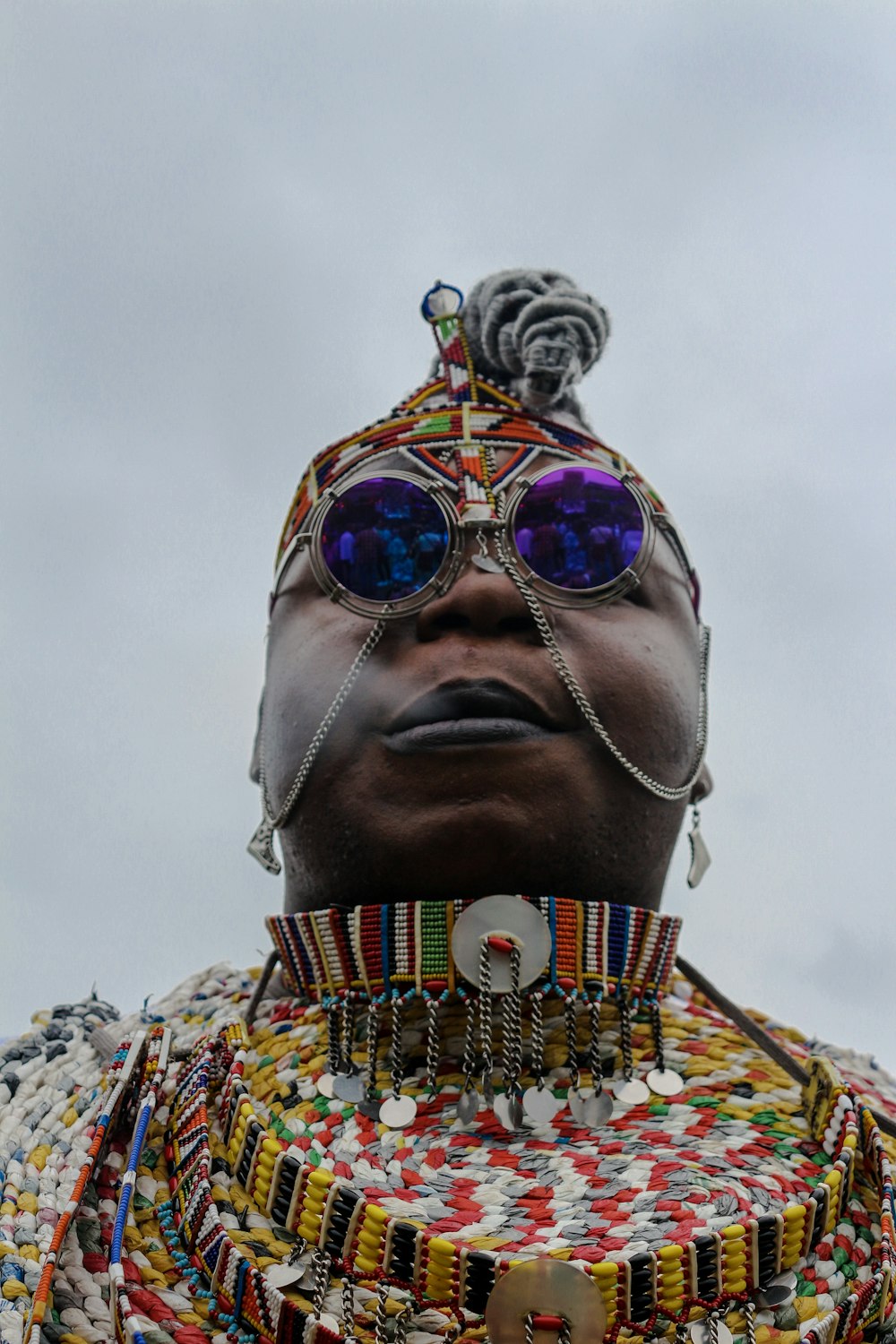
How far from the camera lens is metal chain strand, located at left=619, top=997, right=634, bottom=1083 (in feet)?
8.55

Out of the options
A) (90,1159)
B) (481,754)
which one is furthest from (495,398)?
(90,1159)

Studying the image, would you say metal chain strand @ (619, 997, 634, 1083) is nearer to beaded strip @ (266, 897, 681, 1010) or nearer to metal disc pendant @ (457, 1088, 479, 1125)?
beaded strip @ (266, 897, 681, 1010)

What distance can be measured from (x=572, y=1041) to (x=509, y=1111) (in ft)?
0.64

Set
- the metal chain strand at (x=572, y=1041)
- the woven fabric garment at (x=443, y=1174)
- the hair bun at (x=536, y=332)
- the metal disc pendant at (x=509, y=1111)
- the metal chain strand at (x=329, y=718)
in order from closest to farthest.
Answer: the woven fabric garment at (x=443, y=1174) < the metal disc pendant at (x=509, y=1111) < the metal chain strand at (x=572, y=1041) < the metal chain strand at (x=329, y=718) < the hair bun at (x=536, y=332)

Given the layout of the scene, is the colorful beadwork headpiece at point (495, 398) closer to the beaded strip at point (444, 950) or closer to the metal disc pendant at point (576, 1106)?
the beaded strip at point (444, 950)

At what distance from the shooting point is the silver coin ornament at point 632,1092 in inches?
101

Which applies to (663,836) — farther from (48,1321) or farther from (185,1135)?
(48,1321)

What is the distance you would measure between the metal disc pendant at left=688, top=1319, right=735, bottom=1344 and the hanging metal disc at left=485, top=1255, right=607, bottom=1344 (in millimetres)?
191

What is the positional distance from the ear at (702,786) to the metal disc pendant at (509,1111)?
0.94 meters

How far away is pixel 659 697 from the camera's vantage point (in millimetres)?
2816

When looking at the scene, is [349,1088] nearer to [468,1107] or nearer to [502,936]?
[468,1107]

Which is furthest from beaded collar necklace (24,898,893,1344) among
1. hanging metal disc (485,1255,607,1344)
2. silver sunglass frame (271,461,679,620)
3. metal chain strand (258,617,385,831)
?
silver sunglass frame (271,461,679,620)

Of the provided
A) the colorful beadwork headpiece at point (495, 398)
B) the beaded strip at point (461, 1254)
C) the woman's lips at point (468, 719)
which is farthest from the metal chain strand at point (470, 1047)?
the colorful beadwork headpiece at point (495, 398)

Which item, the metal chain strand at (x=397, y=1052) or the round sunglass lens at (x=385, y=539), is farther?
the round sunglass lens at (x=385, y=539)
